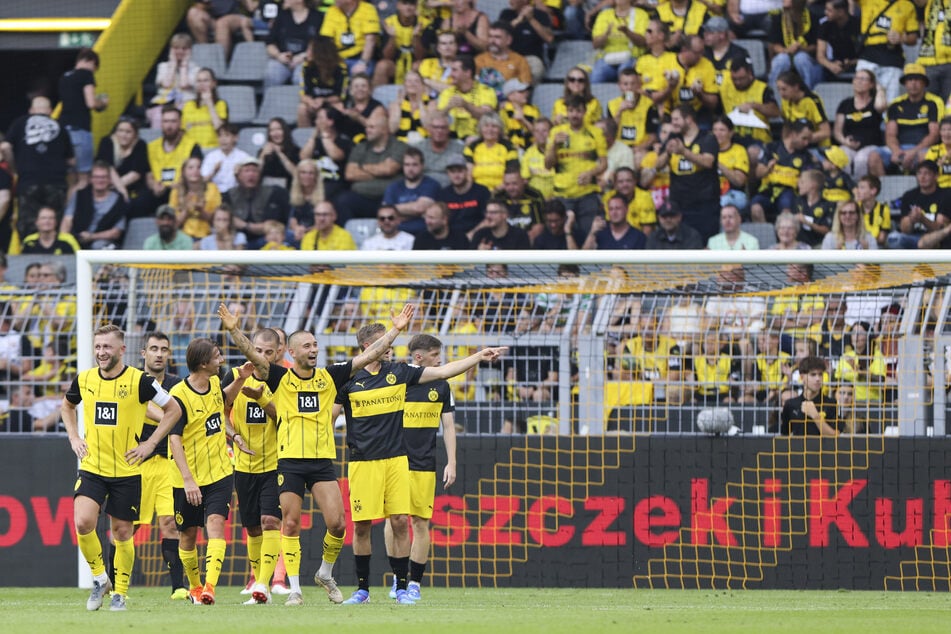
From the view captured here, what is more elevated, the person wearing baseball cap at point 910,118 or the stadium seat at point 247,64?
the stadium seat at point 247,64

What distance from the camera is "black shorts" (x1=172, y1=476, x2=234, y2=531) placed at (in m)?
9.53

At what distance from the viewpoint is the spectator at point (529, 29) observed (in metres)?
17.8

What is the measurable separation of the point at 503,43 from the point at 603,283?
226 inches

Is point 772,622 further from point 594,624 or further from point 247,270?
point 247,270

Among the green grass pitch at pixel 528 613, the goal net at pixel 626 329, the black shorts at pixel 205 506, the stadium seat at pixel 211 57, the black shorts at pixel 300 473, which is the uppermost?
the stadium seat at pixel 211 57

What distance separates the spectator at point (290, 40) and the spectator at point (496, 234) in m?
3.78

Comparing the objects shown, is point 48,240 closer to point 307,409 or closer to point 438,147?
point 438,147

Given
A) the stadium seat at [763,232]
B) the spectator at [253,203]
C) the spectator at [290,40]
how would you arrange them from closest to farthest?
the stadium seat at [763,232]
the spectator at [253,203]
the spectator at [290,40]

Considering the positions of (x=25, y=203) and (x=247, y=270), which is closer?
(x=247, y=270)

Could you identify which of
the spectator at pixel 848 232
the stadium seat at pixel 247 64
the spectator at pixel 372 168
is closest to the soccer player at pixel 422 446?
the spectator at pixel 848 232

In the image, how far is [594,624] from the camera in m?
7.78

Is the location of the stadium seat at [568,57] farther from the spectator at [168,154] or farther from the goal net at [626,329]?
the goal net at [626,329]

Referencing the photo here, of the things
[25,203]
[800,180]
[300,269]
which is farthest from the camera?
[25,203]

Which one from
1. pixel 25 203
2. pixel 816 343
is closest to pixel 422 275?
pixel 816 343
